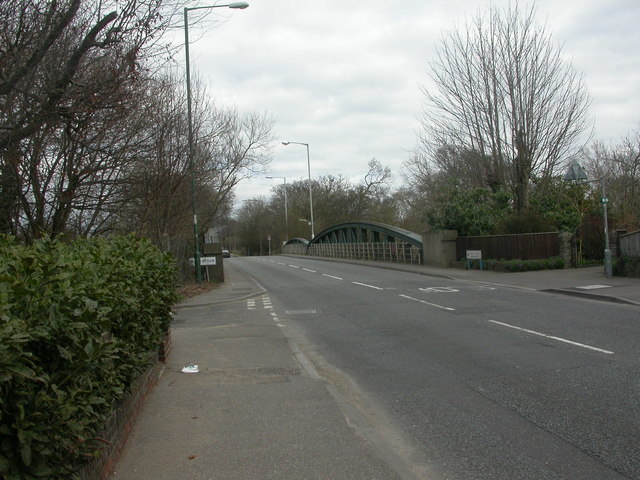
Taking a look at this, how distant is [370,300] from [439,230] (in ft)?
47.7

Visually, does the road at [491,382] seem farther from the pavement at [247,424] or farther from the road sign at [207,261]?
the road sign at [207,261]

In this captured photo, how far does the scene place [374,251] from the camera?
40.2m

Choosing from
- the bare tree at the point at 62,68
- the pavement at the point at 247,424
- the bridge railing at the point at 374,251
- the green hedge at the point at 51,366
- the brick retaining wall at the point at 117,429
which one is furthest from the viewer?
the bridge railing at the point at 374,251

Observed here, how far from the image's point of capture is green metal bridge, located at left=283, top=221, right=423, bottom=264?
33875mm

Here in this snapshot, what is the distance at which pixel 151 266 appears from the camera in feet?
23.1

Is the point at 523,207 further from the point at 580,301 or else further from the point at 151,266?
the point at 151,266

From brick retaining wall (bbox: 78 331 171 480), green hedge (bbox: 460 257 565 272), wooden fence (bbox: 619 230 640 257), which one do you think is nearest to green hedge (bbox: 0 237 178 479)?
brick retaining wall (bbox: 78 331 171 480)

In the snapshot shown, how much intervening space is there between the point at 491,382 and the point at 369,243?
34774mm

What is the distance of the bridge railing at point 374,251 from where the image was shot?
3372cm

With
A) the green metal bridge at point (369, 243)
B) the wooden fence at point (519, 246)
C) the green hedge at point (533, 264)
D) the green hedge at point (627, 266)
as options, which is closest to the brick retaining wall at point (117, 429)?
the green hedge at point (627, 266)

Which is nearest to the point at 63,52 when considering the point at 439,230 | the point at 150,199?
the point at 150,199

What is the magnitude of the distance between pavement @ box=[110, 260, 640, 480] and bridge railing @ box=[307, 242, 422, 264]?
2428cm

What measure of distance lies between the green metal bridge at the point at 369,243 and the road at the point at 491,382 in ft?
66.7

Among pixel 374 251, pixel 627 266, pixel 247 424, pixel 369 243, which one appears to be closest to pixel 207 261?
pixel 627 266
